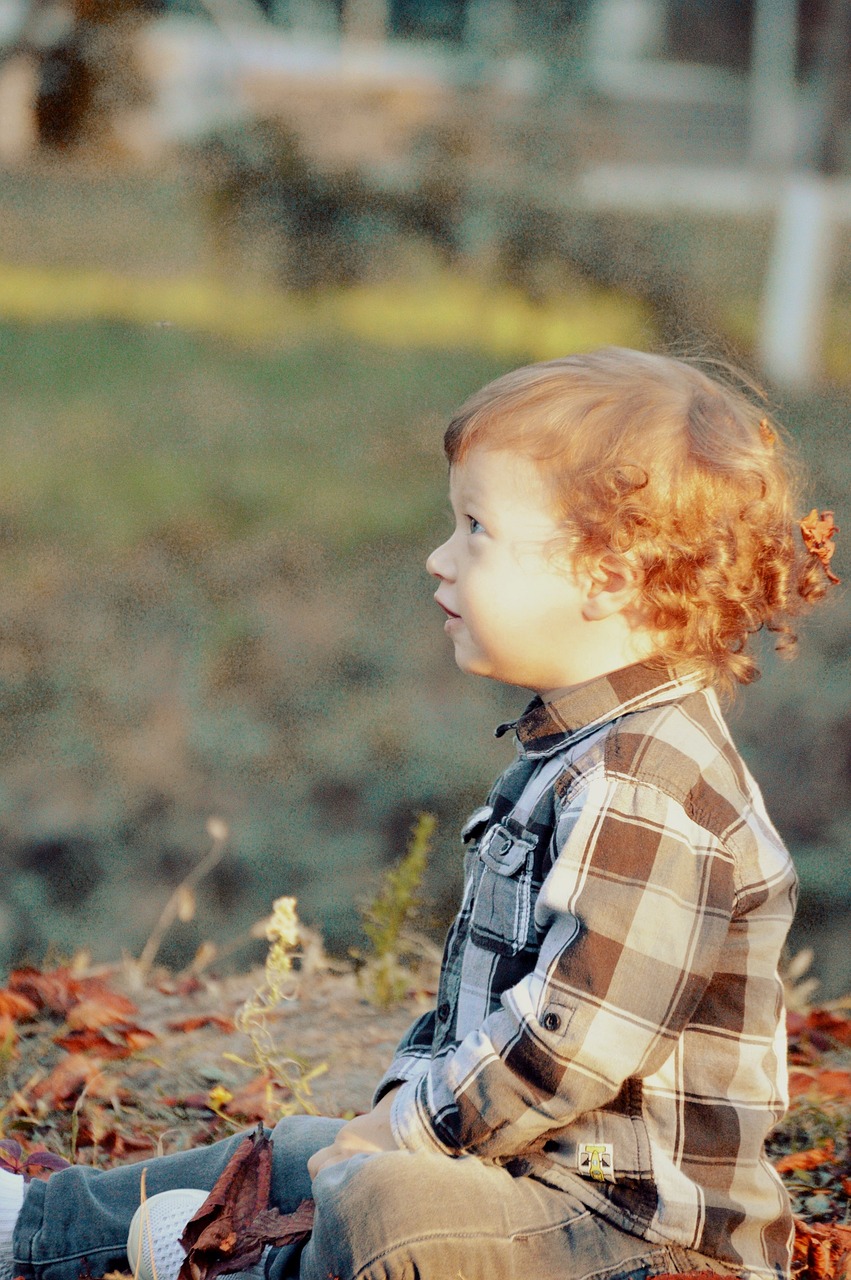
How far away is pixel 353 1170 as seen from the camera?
1.66m

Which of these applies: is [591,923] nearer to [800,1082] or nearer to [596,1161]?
[596,1161]

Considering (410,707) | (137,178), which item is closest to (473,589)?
(410,707)

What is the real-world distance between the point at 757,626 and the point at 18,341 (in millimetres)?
7304

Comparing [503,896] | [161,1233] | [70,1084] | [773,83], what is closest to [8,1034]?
[70,1084]

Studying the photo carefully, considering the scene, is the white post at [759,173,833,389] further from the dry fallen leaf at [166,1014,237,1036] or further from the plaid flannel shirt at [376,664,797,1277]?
the plaid flannel shirt at [376,664,797,1277]

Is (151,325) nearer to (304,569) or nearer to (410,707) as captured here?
(304,569)

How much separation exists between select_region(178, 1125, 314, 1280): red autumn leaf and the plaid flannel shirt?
0.19 meters

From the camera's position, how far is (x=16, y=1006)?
2834 millimetres

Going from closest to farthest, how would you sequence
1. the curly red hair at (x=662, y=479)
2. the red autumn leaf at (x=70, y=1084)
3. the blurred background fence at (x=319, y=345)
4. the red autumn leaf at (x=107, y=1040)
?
the curly red hair at (x=662, y=479), the red autumn leaf at (x=70, y=1084), the red autumn leaf at (x=107, y=1040), the blurred background fence at (x=319, y=345)

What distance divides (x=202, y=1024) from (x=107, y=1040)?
220 millimetres

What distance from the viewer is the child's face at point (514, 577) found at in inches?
72.6

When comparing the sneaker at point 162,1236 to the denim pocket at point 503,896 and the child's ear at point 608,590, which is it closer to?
the denim pocket at point 503,896

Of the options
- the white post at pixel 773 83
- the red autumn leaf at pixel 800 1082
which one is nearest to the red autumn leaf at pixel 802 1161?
the red autumn leaf at pixel 800 1082

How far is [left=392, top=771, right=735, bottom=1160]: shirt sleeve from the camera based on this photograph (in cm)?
162
